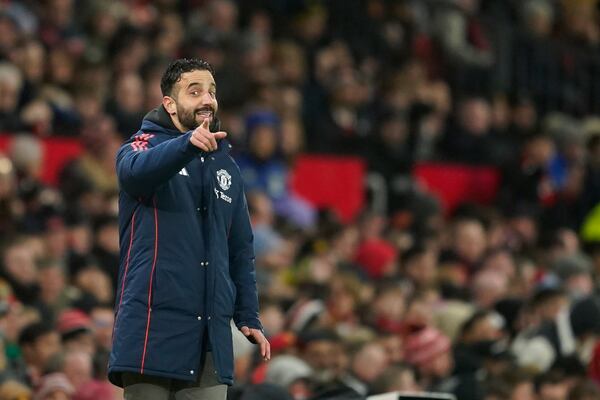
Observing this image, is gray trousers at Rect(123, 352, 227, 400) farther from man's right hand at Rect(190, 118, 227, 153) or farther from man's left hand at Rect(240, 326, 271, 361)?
man's right hand at Rect(190, 118, 227, 153)

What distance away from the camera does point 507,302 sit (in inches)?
522

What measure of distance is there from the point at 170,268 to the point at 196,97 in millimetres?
648

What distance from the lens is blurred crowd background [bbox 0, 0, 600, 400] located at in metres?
10.6

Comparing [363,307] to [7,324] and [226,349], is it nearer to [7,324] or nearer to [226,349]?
[7,324]

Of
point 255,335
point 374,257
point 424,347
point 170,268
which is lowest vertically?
point 255,335

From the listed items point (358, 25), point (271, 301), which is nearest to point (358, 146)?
point (358, 25)

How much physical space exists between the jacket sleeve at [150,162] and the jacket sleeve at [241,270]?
0.48 m

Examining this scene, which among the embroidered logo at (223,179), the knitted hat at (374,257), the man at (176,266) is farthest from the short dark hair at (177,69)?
the knitted hat at (374,257)

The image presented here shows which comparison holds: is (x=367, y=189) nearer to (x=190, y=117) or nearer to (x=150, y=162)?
(x=190, y=117)

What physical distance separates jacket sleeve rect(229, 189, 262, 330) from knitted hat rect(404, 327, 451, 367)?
16.5 feet

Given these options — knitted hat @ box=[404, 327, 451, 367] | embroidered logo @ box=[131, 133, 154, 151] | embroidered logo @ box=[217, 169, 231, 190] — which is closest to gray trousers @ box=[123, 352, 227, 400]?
embroidered logo @ box=[217, 169, 231, 190]

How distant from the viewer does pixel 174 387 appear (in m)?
6.08

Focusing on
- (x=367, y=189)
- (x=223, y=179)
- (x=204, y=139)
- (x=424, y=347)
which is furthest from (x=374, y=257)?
(x=204, y=139)

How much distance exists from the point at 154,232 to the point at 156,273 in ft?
0.50
